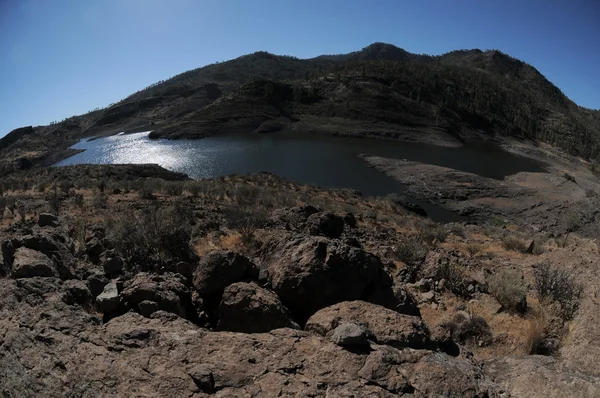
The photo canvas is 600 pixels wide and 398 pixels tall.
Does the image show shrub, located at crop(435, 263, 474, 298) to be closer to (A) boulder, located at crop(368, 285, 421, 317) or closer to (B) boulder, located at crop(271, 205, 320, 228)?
(A) boulder, located at crop(368, 285, 421, 317)

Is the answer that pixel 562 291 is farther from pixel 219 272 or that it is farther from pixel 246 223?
pixel 246 223

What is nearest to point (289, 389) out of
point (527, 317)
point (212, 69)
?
point (527, 317)

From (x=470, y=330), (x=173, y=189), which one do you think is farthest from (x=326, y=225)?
(x=173, y=189)

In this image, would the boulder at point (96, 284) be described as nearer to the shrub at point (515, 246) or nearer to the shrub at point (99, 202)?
the shrub at point (99, 202)

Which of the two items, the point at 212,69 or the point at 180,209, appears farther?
the point at 212,69

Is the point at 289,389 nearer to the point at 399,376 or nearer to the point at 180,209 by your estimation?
the point at 399,376

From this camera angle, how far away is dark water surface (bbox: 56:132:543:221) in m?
42.1

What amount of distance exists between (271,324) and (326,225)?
616 cm

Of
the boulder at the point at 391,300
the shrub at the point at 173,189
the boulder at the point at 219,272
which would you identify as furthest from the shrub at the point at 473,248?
the shrub at the point at 173,189

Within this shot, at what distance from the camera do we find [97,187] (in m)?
19.4

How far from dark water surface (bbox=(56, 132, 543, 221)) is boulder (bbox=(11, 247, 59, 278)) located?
29.9m

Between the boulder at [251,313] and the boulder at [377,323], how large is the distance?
365 millimetres

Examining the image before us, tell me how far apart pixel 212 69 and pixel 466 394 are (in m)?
168

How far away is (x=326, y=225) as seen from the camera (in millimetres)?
10453
